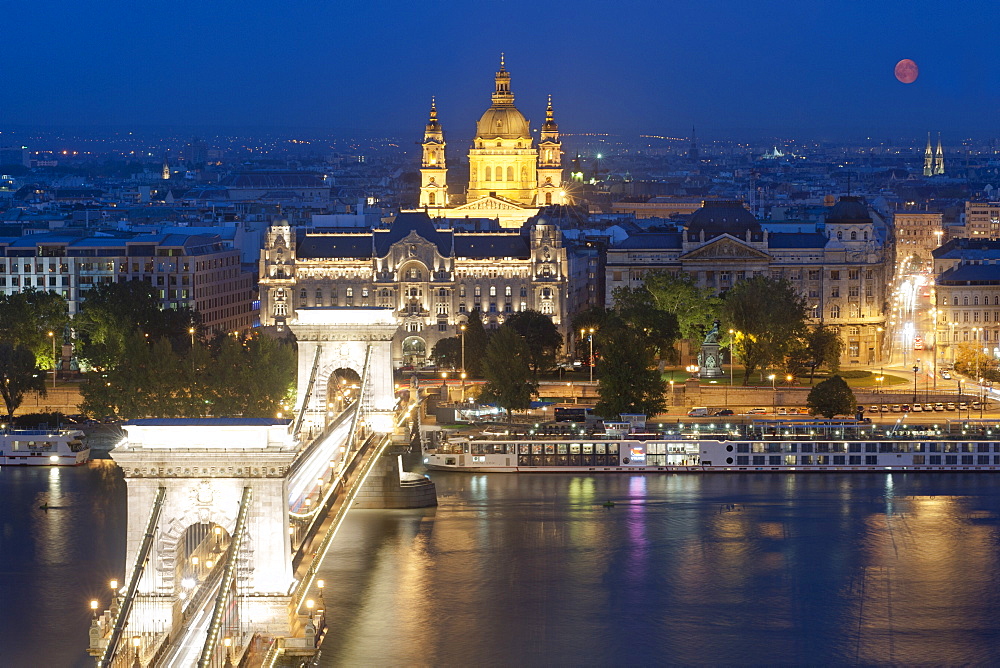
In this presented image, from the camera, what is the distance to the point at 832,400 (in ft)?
138

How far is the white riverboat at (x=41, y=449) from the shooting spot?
39719mm

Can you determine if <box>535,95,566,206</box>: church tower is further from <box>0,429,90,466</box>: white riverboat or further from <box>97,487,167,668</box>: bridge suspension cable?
<box>97,487,167,668</box>: bridge suspension cable

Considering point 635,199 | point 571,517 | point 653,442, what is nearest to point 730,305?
point 653,442

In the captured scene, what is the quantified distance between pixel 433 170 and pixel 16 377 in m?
29.1

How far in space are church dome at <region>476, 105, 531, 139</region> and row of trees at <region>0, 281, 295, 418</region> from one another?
946 inches

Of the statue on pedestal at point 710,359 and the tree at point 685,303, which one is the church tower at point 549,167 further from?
the statue on pedestal at point 710,359

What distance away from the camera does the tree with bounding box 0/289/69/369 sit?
4744cm

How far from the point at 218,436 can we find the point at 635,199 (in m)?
82.6

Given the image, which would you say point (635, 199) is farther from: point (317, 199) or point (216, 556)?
point (216, 556)

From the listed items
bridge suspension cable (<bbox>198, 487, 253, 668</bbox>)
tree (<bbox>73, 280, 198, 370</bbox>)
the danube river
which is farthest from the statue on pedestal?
bridge suspension cable (<bbox>198, 487, 253, 668</bbox>)

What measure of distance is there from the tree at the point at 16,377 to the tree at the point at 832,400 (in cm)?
1487

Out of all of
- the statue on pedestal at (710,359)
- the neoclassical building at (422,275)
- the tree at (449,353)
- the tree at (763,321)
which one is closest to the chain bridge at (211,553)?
the tree at (763,321)

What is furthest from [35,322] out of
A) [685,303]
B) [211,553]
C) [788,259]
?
[211,553]

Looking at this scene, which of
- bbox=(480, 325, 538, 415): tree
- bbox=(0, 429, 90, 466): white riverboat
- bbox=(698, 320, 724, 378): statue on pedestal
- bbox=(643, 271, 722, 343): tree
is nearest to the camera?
bbox=(0, 429, 90, 466): white riverboat
